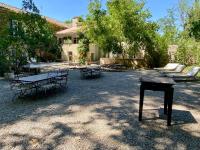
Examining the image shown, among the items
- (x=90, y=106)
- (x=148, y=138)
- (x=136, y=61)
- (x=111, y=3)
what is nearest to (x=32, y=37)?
(x=111, y=3)

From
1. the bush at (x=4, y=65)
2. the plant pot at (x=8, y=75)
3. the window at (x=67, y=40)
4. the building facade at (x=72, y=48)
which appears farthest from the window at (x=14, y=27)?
the window at (x=67, y=40)

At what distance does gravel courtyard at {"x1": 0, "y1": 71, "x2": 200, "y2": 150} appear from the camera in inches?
204

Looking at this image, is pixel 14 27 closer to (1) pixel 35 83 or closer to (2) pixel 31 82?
(1) pixel 35 83

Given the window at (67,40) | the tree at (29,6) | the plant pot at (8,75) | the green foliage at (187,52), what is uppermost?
the tree at (29,6)

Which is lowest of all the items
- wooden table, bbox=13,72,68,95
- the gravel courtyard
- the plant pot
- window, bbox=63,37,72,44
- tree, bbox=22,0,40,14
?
the gravel courtyard

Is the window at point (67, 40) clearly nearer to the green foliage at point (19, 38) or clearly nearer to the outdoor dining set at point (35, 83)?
the green foliage at point (19, 38)

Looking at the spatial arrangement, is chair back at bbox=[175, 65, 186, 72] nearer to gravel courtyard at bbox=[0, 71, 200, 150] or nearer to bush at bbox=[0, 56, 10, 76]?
gravel courtyard at bbox=[0, 71, 200, 150]

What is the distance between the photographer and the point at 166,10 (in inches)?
1505

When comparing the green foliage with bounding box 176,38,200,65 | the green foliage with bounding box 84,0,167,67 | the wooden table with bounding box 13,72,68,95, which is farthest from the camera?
the green foliage with bounding box 84,0,167,67

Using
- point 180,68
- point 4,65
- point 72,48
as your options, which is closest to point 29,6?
point 4,65

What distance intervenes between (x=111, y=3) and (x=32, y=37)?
27.3ft

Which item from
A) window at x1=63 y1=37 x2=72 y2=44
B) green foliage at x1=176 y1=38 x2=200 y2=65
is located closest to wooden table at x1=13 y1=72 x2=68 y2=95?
green foliage at x1=176 y1=38 x2=200 y2=65

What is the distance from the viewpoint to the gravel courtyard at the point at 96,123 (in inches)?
204

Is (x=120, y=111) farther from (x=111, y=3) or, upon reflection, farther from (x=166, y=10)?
(x=166, y=10)
